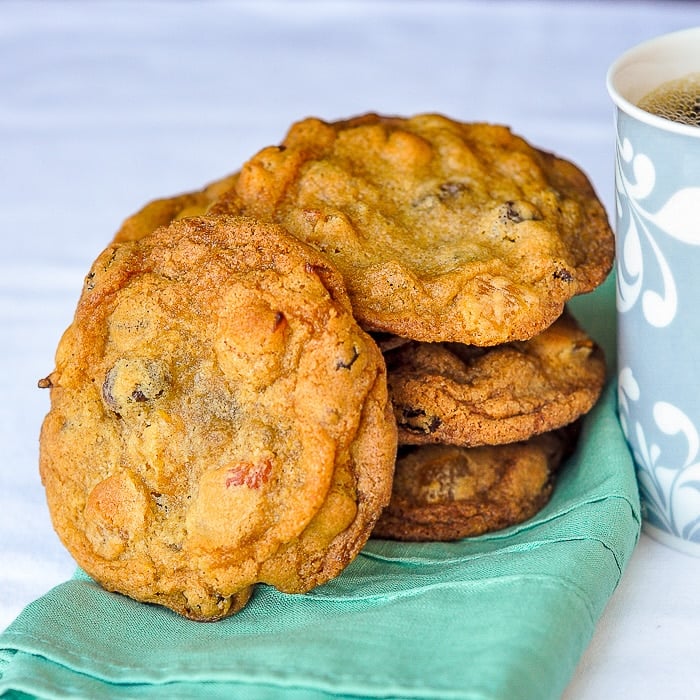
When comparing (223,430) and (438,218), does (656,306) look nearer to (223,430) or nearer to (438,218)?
(438,218)

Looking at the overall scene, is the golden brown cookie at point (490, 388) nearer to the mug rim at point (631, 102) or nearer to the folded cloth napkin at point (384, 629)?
the folded cloth napkin at point (384, 629)

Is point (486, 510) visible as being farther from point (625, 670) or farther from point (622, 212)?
point (622, 212)

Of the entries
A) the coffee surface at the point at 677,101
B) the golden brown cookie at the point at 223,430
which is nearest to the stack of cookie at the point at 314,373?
the golden brown cookie at the point at 223,430

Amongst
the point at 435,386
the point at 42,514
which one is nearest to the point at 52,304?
the point at 42,514

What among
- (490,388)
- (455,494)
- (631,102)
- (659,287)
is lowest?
(455,494)

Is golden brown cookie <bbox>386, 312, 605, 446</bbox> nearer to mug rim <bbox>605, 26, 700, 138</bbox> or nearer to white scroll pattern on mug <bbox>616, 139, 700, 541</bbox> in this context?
white scroll pattern on mug <bbox>616, 139, 700, 541</bbox>

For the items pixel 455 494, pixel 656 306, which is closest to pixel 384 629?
pixel 455 494
